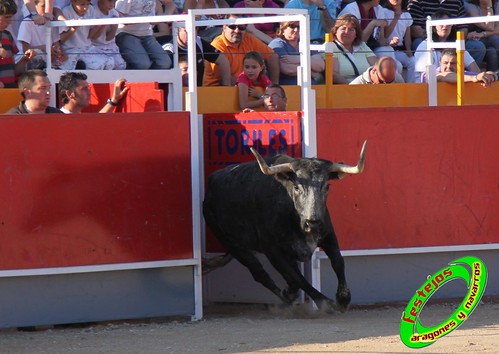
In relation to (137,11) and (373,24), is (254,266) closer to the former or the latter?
(137,11)

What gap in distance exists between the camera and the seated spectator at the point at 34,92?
8938 mm

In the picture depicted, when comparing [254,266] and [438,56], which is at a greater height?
[438,56]

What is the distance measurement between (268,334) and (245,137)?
2.01 meters

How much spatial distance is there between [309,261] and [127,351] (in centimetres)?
221

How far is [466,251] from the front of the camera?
9805 mm

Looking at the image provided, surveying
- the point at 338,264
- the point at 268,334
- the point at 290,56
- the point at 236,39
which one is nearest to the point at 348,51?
the point at 290,56

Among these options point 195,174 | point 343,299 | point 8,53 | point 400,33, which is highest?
point 400,33

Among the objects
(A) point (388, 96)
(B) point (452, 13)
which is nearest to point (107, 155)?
(A) point (388, 96)

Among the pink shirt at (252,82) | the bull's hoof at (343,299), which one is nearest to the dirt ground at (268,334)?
the bull's hoof at (343,299)

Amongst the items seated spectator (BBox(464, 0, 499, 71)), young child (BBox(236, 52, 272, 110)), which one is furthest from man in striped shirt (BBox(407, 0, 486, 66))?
young child (BBox(236, 52, 272, 110))

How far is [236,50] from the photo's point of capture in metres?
12.1

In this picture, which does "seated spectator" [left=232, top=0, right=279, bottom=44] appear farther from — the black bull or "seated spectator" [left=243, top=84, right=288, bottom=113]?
the black bull

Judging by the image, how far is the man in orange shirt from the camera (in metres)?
11.8

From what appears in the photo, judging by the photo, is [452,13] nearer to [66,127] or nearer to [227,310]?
[227,310]
